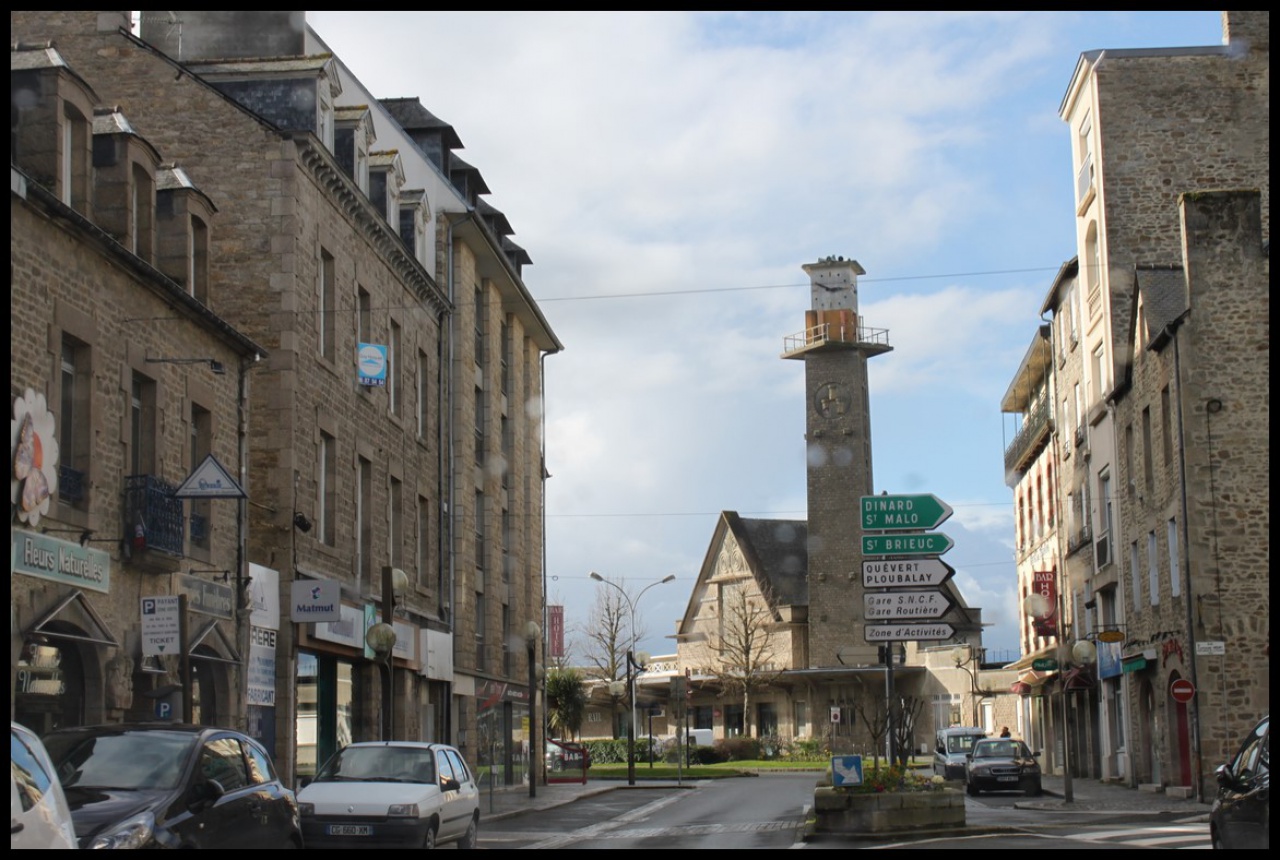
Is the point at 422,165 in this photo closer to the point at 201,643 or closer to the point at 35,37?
the point at 35,37

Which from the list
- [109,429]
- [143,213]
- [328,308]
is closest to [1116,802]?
[328,308]

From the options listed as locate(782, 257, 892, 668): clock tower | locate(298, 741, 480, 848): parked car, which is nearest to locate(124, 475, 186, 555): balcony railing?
locate(298, 741, 480, 848): parked car

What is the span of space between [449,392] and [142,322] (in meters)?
16.4

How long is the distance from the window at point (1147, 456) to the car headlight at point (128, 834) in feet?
91.6

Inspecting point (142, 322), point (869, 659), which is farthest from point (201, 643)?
point (869, 659)

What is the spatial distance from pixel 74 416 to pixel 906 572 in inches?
415

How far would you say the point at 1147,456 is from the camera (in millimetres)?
35188

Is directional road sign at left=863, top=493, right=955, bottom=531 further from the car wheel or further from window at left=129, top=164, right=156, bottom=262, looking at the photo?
window at left=129, top=164, right=156, bottom=262

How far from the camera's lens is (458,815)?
59.7 ft

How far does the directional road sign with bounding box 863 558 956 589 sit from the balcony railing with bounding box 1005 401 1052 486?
29.2 m

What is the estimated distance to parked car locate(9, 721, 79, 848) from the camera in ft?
27.1

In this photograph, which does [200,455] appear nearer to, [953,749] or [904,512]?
[904,512]

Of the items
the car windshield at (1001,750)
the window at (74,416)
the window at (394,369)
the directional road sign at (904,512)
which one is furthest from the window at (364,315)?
the car windshield at (1001,750)

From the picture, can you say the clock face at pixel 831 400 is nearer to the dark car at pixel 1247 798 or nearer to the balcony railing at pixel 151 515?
the balcony railing at pixel 151 515
